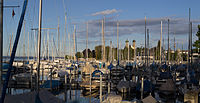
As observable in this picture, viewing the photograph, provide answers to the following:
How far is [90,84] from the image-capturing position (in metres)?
32.6

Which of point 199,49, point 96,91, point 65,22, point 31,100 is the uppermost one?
point 65,22

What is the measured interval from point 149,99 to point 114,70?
3446 centimetres

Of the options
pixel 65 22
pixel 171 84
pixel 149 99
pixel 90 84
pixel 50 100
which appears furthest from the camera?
pixel 65 22

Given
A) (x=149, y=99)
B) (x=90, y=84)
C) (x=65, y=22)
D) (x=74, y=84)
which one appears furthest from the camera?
→ (x=65, y=22)

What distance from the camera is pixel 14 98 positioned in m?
14.3

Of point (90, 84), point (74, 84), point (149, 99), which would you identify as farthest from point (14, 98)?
point (74, 84)

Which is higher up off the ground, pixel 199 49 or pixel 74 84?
pixel 199 49

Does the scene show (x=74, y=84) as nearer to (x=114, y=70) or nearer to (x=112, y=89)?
(x=112, y=89)

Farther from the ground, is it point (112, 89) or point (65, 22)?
point (65, 22)

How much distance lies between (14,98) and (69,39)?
3977 cm

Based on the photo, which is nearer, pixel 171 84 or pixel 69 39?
pixel 171 84

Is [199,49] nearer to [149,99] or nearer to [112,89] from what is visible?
[112,89]

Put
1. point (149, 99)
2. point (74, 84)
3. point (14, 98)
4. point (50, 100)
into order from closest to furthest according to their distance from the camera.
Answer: point (14, 98), point (50, 100), point (149, 99), point (74, 84)

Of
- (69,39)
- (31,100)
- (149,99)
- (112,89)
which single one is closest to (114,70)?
(69,39)
